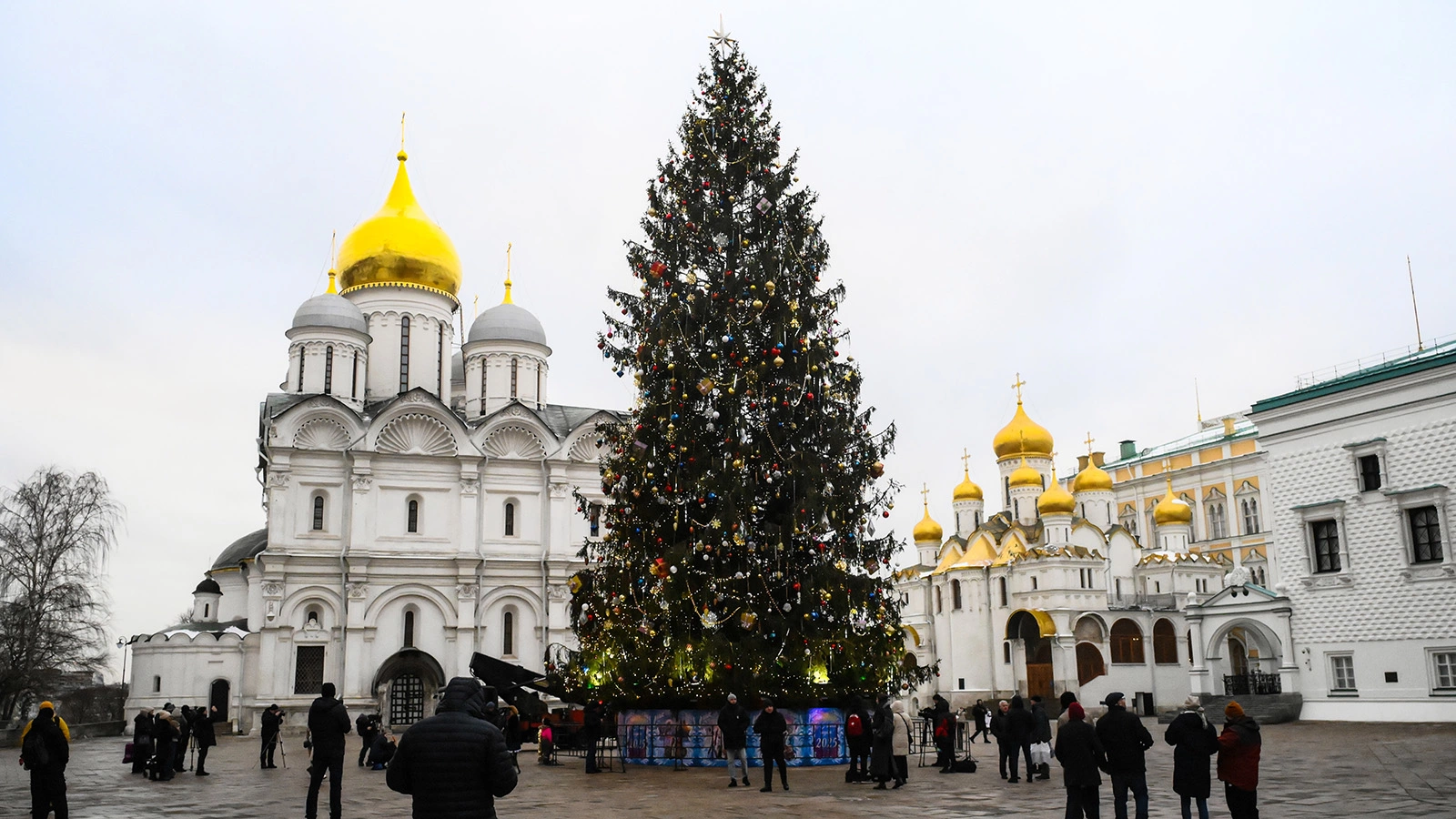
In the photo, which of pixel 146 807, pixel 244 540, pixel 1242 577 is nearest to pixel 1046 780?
pixel 146 807

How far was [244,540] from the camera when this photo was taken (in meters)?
45.3

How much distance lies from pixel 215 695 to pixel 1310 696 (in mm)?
30421

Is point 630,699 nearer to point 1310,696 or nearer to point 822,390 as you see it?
point 822,390

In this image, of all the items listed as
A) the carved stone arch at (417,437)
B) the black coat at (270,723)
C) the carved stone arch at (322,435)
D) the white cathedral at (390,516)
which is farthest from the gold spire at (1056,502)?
the black coat at (270,723)

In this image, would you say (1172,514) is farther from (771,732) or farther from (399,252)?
(771,732)

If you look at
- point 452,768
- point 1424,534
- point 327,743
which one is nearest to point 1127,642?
point 1424,534

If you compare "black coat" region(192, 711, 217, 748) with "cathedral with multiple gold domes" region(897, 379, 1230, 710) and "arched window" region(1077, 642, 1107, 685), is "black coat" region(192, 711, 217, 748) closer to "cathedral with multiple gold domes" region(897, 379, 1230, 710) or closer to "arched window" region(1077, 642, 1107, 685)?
"cathedral with multiple gold domes" region(897, 379, 1230, 710)

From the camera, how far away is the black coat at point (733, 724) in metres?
14.0

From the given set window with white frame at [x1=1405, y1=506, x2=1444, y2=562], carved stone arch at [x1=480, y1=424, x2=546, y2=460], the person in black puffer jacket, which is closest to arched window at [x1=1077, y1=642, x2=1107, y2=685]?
window with white frame at [x1=1405, y1=506, x2=1444, y2=562]

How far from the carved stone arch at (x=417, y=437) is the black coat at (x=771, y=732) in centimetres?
2569

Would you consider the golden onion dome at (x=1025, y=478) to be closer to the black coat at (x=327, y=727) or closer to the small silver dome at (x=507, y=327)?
the small silver dome at (x=507, y=327)

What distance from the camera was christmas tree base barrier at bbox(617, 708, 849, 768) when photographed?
54.1 ft

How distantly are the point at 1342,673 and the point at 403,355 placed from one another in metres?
30.9

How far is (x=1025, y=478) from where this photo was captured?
50.2 m
